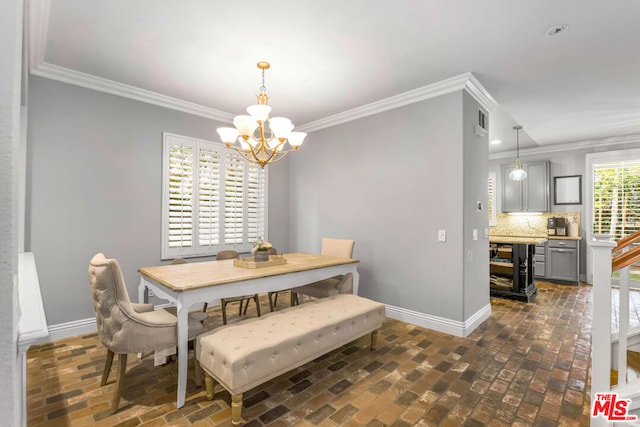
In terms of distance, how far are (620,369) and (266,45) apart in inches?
136

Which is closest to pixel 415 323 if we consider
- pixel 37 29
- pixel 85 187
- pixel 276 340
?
pixel 276 340

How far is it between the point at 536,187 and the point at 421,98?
14.8 ft

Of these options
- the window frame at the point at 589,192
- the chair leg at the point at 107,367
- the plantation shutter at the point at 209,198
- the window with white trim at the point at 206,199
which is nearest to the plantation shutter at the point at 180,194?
the window with white trim at the point at 206,199

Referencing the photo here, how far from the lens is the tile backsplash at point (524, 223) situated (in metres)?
6.69

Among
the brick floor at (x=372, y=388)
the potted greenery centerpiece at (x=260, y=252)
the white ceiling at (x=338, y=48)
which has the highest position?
the white ceiling at (x=338, y=48)

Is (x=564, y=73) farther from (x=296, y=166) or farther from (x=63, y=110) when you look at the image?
(x=63, y=110)

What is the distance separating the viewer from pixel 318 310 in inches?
111

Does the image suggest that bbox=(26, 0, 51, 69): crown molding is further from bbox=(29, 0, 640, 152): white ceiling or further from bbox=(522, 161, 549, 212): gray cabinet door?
bbox=(522, 161, 549, 212): gray cabinet door

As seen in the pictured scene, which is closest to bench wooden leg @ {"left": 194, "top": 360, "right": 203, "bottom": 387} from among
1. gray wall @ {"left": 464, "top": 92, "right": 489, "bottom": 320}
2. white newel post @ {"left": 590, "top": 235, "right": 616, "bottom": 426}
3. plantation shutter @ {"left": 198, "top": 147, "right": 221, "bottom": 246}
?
plantation shutter @ {"left": 198, "top": 147, "right": 221, "bottom": 246}

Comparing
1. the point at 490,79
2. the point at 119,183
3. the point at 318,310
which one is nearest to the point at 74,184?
the point at 119,183

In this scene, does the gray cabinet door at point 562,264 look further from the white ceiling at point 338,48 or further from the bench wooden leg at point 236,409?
the bench wooden leg at point 236,409

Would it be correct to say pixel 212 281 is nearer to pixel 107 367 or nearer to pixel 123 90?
pixel 107 367

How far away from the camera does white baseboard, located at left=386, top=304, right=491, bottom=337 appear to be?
3.48 m

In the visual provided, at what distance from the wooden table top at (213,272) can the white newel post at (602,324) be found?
2140 mm
